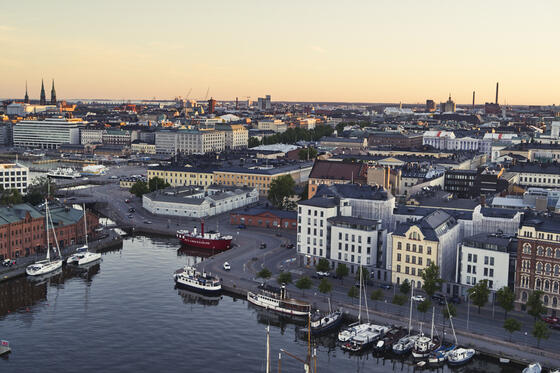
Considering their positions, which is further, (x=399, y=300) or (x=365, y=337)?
(x=399, y=300)

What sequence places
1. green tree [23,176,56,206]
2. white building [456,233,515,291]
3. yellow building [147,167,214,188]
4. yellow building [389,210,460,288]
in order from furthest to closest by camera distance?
yellow building [147,167,214,188]
green tree [23,176,56,206]
yellow building [389,210,460,288]
white building [456,233,515,291]

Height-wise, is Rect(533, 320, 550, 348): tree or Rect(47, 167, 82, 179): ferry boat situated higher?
Rect(533, 320, 550, 348): tree

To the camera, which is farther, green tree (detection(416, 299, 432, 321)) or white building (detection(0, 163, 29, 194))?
white building (detection(0, 163, 29, 194))

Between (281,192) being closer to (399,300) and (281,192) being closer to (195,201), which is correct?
(195,201)

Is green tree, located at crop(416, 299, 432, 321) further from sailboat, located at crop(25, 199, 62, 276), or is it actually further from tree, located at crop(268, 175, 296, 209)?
tree, located at crop(268, 175, 296, 209)

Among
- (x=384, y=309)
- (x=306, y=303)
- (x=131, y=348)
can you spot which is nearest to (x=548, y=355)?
(x=384, y=309)

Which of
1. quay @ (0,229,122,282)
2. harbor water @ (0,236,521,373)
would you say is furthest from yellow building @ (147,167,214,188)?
harbor water @ (0,236,521,373)

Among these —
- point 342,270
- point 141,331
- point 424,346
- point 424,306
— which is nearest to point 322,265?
point 342,270
